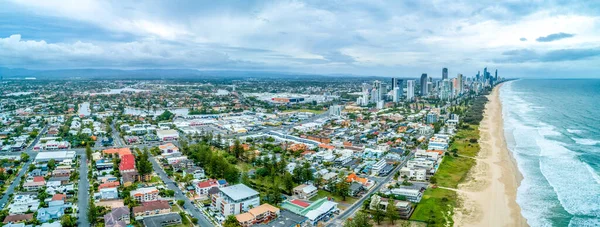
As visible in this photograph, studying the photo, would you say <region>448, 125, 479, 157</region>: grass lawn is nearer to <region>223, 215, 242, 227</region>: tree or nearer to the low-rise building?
the low-rise building

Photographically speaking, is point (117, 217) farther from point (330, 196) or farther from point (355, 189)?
point (355, 189)

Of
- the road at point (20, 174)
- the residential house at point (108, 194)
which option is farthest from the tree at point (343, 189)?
the road at point (20, 174)

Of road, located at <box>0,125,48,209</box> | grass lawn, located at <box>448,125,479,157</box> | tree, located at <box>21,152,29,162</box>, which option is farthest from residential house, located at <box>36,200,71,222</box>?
grass lawn, located at <box>448,125,479,157</box>

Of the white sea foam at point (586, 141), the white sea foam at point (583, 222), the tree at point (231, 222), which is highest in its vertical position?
the white sea foam at point (586, 141)

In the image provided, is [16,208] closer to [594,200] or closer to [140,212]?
[140,212]

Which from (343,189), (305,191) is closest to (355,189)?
(343,189)

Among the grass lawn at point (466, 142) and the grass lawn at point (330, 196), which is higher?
the grass lawn at point (466, 142)

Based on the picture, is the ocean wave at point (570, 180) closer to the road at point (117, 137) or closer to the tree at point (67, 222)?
the tree at point (67, 222)
